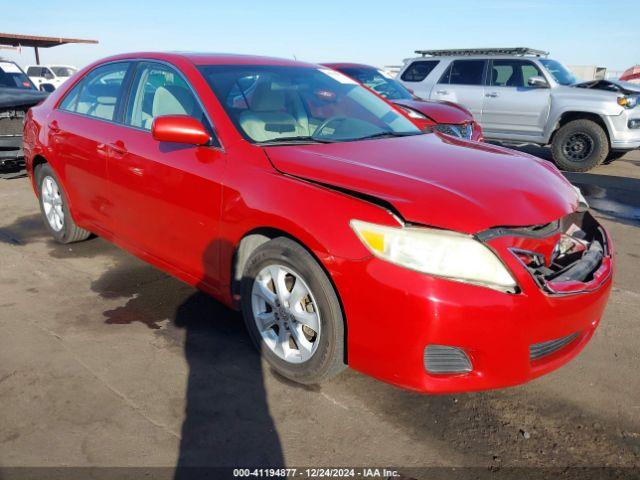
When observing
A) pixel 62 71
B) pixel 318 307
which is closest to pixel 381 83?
pixel 318 307

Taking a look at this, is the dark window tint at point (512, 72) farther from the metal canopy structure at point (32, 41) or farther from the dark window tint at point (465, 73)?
the metal canopy structure at point (32, 41)

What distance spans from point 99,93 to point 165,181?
1389mm

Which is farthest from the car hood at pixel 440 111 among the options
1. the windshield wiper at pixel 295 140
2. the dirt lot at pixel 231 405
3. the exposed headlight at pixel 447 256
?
the exposed headlight at pixel 447 256

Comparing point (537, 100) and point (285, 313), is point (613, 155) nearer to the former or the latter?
point (537, 100)

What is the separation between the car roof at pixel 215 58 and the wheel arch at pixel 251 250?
1.31m

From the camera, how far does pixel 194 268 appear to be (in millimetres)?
3209

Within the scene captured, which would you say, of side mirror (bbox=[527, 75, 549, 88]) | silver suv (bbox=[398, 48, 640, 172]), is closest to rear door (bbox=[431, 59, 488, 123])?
silver suv (bbox=[398, 48, 640, 172])

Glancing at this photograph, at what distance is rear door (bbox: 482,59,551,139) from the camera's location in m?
9.23

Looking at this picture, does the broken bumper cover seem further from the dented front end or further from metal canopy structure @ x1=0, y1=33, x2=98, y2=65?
metal canopy structure @ x1=0, y1=33, x2=98, y2=65

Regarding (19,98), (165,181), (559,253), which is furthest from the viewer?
(19,98)

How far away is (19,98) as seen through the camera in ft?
24.3

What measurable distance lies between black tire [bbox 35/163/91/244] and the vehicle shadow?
62cm

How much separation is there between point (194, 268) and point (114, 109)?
1.43 metres

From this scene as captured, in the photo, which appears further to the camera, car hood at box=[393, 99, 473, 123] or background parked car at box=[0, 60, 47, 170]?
background parked car at box=[0, 60, 47, 170]
